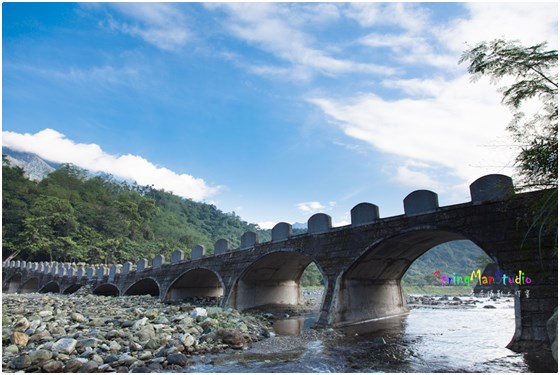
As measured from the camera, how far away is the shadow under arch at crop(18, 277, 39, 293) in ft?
152

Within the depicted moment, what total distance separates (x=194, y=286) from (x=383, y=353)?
69.7ft

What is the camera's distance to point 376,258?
1502 centimetres

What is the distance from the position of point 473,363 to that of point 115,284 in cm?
3135

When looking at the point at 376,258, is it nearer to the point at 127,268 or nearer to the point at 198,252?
the point at 198,252

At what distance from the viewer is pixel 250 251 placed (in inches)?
771

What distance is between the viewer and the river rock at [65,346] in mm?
8398

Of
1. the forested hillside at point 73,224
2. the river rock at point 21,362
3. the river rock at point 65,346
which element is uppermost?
the forested hillside at point 73,224

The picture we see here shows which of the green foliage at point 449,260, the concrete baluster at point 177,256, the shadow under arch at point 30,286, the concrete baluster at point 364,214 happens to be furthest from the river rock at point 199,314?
the green foliage at point 449,260

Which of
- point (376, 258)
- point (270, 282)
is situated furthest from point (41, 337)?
point (270, 282)

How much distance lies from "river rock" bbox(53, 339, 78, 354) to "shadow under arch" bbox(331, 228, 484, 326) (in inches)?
339

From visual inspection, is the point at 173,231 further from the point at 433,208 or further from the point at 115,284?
the point at 433,208

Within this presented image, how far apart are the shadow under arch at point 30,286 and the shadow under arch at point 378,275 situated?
44.7 metres

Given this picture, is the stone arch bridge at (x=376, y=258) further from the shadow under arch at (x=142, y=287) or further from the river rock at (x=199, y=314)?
the river rock at (x=199, y=314)

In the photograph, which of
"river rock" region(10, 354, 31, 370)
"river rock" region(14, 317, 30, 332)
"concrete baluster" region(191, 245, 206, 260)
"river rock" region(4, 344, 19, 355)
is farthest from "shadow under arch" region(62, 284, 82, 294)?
"river rock" region(10, 354, 31, 370)
